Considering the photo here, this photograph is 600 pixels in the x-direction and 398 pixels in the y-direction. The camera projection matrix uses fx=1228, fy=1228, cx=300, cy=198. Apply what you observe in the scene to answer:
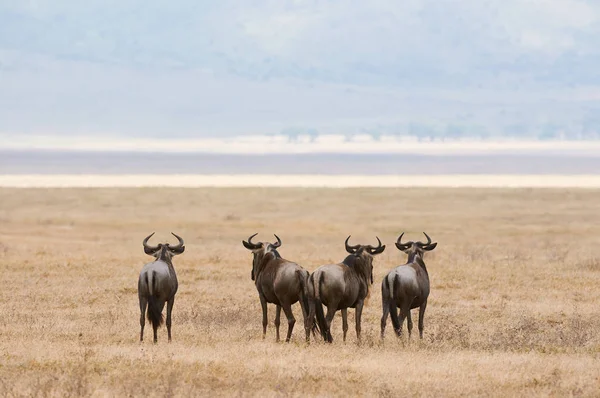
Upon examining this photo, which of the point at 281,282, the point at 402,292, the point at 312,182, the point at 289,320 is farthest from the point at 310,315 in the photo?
the point at 312,182

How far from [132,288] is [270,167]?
15370 cm

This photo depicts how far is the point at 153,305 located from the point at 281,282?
6.30ft

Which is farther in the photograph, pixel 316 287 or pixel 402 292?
pixel 402 292

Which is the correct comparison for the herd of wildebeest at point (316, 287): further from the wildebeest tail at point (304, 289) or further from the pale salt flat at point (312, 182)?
the pale salt flat at point (312, 182)

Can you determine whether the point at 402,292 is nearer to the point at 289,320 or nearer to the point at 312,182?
the point at 289,320

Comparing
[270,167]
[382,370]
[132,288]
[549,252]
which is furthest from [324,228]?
[270,167]

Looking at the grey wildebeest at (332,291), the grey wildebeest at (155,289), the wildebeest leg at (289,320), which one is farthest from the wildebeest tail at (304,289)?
the grey wildebeest at (155,289)

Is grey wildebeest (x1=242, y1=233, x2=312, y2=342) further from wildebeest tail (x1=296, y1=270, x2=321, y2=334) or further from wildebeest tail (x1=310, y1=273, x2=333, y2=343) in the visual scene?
wildebeest tail (x1=310, y1=273, x2=333, y2=343)

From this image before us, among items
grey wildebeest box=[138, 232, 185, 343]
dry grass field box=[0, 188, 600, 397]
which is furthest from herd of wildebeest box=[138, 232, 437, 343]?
dry grass field box=[0, 188, 600, 397]

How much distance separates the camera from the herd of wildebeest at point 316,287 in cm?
1759

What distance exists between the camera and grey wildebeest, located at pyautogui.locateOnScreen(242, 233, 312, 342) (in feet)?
59.1

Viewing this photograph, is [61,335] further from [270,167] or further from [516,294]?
Answer: [270,167]

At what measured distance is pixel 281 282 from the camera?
18094 mm

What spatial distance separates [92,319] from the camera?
2102cm
